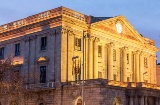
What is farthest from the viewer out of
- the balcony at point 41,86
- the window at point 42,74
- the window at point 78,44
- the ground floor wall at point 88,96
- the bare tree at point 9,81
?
the window at point 78,44

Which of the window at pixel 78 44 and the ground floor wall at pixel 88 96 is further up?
the window at pixel 78 44

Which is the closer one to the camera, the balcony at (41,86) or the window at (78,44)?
the balcony at (41,86)

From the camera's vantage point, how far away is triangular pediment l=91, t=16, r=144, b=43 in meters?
58.8

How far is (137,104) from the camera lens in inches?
2032

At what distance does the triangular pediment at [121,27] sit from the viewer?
5883cm

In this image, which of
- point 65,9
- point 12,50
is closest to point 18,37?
point 12,50

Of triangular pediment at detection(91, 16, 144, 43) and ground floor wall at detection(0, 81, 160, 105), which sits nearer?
ground floor wall at detection(0, 81, 160, 105)

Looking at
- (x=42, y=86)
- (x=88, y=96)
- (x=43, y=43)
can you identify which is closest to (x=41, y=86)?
(x=42, y=86)

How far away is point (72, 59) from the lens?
174ft

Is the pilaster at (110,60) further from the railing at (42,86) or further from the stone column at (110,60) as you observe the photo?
the railing at (42,86)

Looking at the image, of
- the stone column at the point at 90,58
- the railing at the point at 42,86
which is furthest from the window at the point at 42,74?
the stone column at the point at 90,58

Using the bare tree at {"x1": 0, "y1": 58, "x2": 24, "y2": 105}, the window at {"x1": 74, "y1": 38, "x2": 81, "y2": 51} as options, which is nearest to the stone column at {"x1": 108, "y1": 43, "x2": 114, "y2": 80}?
the window at {"x1": 74, "y1": 38, "x2": 81, "y2": 51}

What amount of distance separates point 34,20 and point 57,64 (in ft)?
29.8

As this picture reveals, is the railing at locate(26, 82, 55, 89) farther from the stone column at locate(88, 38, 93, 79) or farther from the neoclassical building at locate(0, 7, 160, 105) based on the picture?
the stone column at locate(88, 38, 93, 79)
